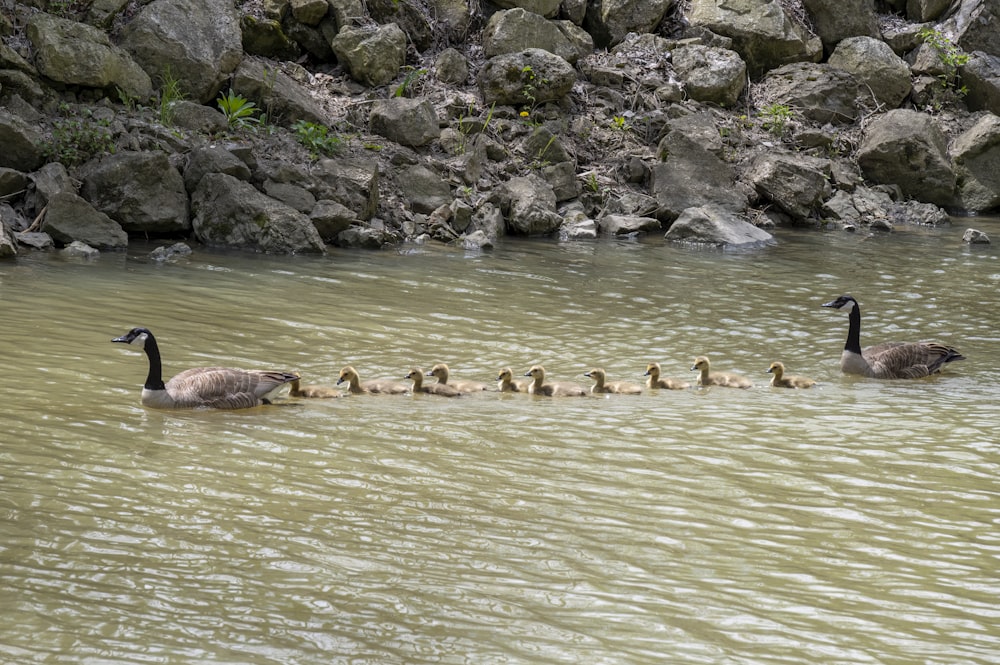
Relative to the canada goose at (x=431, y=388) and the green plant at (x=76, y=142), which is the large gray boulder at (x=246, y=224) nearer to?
the green plant at (x=76, y=142)

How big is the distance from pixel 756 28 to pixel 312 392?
2133 cm

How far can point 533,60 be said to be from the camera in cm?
2408

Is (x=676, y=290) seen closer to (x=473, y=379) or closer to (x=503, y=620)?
(x=473, y=379)

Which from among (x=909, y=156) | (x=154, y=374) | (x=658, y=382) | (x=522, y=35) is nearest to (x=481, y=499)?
(x=154, y=374)

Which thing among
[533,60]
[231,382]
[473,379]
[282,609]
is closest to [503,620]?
[282,609]

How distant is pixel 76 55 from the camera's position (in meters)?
19.1

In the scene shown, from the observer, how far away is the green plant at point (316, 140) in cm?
2028

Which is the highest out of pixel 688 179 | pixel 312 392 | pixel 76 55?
pixel 76 55

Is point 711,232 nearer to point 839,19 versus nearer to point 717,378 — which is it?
point 717,378

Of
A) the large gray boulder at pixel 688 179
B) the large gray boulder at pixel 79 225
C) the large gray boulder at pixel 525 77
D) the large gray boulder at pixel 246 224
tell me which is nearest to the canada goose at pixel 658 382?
the large gray boulder at pixel 246 224

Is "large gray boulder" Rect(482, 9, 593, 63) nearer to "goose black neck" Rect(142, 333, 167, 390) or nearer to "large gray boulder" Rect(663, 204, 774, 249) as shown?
"large gray boulder" Rect(663, 204, 774, 249)

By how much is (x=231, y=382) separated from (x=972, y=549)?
6017 millimetres

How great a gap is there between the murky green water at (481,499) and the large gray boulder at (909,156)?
12.7 m

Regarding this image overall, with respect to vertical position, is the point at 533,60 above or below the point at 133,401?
above
